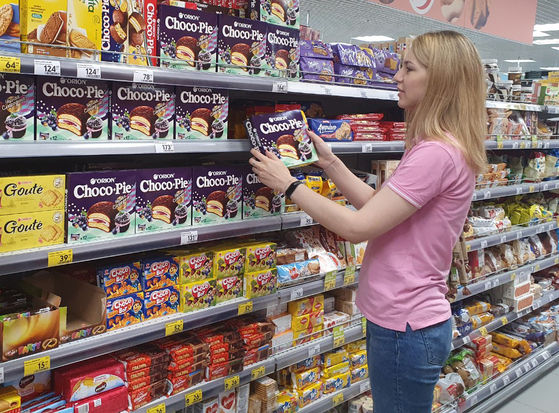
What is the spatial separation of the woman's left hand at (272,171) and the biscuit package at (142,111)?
13.2 inches

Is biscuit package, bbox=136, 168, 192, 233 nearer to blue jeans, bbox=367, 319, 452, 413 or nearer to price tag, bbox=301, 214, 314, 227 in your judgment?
price tag, bbox=301, 214, 314, 227

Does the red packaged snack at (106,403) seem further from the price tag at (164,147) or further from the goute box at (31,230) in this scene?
the price tag at (164,147)

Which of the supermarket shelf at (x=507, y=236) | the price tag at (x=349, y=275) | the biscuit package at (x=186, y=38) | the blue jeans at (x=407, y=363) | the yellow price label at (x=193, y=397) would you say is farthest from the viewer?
the supermarket shelf at (x=507, y=236)

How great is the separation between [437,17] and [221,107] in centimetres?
272

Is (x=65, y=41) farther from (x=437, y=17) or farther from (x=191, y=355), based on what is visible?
(x=437, y=17)

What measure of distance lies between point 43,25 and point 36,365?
1.01 metres

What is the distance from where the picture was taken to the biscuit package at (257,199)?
2.19 meters

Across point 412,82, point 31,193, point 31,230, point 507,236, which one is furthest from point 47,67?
point 507,236

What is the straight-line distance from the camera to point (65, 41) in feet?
5.20

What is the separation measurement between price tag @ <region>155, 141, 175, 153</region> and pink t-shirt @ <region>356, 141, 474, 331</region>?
2.46ft

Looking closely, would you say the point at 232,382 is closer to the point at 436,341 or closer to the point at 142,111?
the point at 436,341

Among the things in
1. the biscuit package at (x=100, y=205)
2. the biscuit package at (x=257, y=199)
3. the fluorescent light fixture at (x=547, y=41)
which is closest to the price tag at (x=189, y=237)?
the biscuit package at (x=100, y=205)

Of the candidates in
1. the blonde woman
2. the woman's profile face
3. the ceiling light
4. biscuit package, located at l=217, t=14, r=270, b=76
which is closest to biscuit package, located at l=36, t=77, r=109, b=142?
biscuit package, located at l=217, t=14, r=270, b=76

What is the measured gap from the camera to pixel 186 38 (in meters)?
1.87
